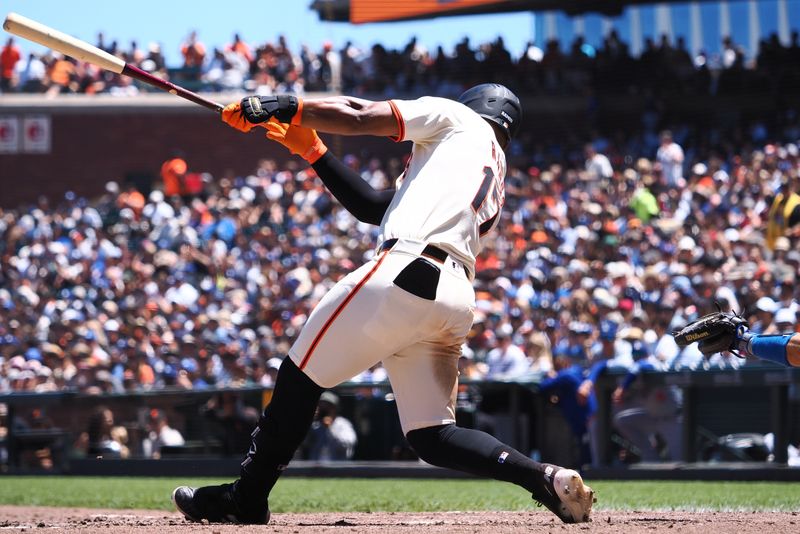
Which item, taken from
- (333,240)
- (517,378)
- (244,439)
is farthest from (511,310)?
(333,240)

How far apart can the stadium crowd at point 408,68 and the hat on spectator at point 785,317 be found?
11380mm

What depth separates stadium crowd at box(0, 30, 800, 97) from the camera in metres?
21.4

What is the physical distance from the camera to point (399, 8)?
A: 22969 mm

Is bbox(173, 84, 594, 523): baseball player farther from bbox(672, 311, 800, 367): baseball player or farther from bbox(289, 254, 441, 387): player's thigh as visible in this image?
bbox(672, 311, 800, 367): baseball player

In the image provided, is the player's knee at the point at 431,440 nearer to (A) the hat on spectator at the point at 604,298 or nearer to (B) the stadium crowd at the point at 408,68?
(A) the hat on spectator at the point at 604,298

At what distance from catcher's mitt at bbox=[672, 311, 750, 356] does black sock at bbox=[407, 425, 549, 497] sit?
3.41ft

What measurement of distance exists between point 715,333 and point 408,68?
730 inches

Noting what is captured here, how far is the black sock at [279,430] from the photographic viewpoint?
4645 millimetres

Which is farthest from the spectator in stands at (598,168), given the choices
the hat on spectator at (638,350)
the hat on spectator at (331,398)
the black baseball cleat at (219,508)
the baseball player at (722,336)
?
the black baseball cleat at (219,508)

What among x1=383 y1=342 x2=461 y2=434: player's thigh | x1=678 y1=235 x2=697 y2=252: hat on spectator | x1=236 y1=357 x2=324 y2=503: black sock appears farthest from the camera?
x1=678 y1=235 x2=697 y2=252: hat on spectator

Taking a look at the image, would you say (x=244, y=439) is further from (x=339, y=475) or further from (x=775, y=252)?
(x=775, y=252)

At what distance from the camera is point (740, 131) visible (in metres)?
19.0

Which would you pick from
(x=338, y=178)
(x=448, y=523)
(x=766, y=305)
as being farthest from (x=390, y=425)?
(x=338, y=178)

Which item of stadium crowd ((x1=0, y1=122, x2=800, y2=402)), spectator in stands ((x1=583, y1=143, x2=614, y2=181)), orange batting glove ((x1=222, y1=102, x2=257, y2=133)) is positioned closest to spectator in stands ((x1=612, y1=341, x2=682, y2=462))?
stadium crowd ((x1=0, y1=122, x2=800, y2=402))
